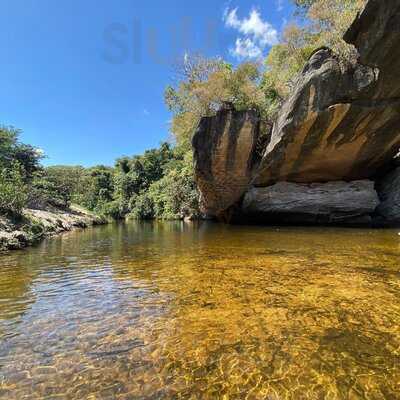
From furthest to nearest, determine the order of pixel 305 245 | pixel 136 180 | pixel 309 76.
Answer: pixel 136 180, pixel 309 76, pixel 305 245

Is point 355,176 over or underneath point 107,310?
over

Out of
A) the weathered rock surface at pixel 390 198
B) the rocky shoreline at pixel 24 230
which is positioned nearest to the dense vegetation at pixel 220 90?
the rocky shoreline at pixel 24 230

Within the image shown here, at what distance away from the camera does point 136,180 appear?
5481 centimetres

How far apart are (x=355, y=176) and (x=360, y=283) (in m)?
14.1

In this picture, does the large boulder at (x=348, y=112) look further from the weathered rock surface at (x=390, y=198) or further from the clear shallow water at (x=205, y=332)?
the clear shallow water at (x=205, y=332)

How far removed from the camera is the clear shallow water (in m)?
2.67

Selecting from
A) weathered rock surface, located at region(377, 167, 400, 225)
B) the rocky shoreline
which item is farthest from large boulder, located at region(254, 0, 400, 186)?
the rocky shoreline

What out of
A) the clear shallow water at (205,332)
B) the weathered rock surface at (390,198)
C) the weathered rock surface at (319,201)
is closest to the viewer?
the clear shallow water at (205,332)

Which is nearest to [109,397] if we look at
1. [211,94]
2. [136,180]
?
[211,94]

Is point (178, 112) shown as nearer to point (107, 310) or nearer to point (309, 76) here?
point (309, 76)

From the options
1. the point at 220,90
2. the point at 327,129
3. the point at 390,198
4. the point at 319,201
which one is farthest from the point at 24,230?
the point at 390,198

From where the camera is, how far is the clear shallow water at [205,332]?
2672mm

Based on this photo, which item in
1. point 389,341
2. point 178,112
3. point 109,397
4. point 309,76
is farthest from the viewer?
point 178,112

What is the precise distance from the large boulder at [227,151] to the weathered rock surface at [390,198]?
8002 millimetres
